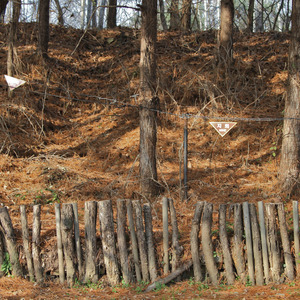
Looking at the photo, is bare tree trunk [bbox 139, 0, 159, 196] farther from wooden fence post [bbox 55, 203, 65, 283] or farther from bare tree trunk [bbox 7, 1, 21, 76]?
bare tree trunk [bbox 7, 1, 21, 76]

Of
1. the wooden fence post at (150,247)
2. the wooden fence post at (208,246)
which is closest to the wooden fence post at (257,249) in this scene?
the wooden fence post at (208,246)

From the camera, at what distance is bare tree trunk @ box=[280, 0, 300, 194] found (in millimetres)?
6859

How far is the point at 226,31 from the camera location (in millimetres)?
11070

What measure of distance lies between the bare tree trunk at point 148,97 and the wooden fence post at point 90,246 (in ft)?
7.19

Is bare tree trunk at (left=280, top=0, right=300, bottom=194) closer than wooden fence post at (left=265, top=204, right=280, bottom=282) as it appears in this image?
No

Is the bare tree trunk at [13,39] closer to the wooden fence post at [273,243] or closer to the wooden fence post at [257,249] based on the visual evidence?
the wooden fence post at [257,249]

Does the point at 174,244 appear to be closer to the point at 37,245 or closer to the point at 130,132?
the point at 37,245

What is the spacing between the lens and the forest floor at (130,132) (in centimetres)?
602

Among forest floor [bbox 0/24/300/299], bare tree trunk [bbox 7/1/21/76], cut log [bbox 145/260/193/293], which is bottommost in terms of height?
cut log [bbox 145/260/193/293]

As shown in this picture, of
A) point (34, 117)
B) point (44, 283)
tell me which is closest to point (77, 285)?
point (44, 283)

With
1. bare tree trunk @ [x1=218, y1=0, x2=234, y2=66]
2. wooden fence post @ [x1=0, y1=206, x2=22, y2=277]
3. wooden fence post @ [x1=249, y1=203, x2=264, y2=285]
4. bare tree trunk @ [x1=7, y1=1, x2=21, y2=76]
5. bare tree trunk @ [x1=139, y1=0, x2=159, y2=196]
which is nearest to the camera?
wooden fence post @ [x1=249, y1=203, x2=264, y2=285]

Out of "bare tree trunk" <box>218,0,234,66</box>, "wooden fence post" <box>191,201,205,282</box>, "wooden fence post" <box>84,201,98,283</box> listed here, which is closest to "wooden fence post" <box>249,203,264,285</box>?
"wooden fence post" <box>191,201,205,282</box>

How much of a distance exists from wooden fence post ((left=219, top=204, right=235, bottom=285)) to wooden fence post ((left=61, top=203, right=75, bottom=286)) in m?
1.92

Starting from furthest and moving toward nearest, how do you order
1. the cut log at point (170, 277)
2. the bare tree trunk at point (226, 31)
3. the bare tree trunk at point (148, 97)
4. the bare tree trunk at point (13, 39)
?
the bare tree trunk at point (226, 31) → the bare tree trunk at point (13, 39) → the bare tree trunk at point (148, 97) → the cut log at point (170, 277)
